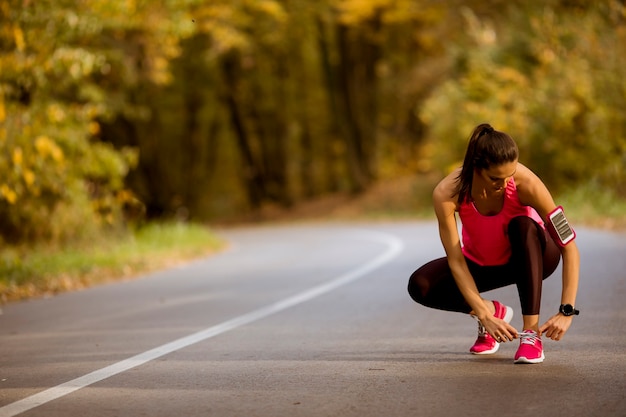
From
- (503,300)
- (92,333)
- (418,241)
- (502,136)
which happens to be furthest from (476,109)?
(502,136)

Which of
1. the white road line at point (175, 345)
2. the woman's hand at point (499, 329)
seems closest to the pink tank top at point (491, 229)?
the woman's hand at point (499, 329)

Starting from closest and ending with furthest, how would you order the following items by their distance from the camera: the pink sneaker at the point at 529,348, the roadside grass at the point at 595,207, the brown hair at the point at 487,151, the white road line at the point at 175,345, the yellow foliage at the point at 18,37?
the white road line at the point at 175,345 → the brown hair at the point at 487,151 → the pink sneaker at the point at 529,348 → the yellow foliage at the point at 18,37 → the roadside grass at the point at 595,207

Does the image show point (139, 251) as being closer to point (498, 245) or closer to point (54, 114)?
point (54, 114)

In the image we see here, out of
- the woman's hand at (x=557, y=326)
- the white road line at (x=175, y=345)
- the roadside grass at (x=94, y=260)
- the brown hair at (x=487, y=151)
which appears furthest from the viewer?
the roadside grass at (x=94, y=260)

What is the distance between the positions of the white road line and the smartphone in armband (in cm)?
284

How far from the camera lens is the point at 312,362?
22.9ft

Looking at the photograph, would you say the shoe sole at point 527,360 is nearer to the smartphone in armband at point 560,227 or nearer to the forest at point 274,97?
the smartphone in armband at point 560,227

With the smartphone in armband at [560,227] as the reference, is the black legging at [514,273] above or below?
below

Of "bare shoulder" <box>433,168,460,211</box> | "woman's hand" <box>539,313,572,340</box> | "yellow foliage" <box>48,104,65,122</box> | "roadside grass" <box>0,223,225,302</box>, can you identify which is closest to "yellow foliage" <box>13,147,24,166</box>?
"yellow foliage" <box>48,104,65,122</box>

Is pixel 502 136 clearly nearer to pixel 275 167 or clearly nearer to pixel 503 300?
pixel 503 300

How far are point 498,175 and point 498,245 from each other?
0.68 metres

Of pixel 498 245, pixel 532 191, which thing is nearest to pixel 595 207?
pixel 498 245

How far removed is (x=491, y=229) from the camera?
678 centimetres

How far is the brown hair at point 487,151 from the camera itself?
6.23 m
